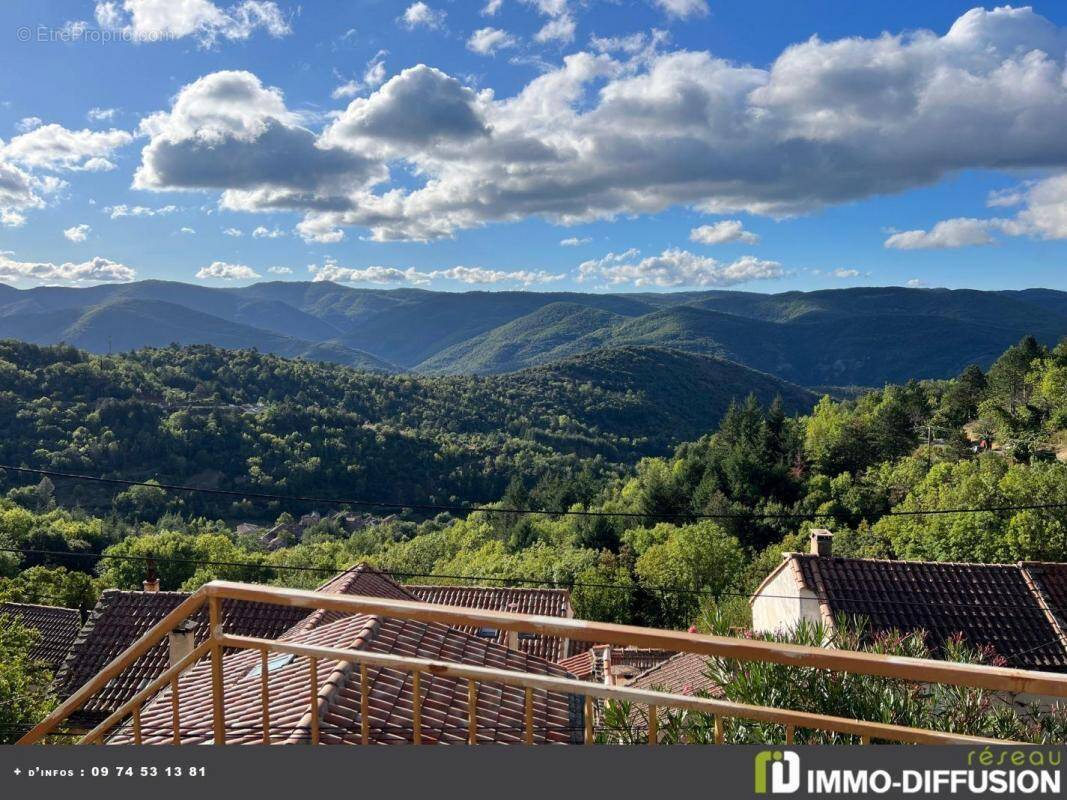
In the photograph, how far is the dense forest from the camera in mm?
27422

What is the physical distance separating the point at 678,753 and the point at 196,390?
295 feet

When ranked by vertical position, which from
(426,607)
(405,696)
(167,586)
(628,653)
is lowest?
(167,586)

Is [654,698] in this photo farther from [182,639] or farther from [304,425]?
[304,425]

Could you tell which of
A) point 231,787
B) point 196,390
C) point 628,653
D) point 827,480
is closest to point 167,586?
point 628,653

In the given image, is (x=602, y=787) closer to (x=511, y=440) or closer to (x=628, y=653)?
(x=628, y=653)

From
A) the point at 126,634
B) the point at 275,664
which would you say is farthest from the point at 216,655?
the point at 126,634

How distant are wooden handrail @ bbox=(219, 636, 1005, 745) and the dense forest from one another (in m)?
2.15

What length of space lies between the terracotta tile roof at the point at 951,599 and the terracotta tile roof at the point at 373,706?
360 inches

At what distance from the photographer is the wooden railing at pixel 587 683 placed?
191cm

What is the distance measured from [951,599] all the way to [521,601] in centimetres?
936

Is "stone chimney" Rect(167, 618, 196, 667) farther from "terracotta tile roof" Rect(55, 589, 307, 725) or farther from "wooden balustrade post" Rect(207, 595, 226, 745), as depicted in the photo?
"wooden balustrade post" Rect(207, 595, 226, 745)

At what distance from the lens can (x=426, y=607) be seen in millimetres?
2350

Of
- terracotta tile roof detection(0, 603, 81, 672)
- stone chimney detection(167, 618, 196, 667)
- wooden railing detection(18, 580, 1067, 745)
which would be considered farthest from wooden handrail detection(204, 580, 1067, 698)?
terracotta tile roof detection(0, 603, 81, 672)

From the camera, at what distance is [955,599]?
43.1ft
